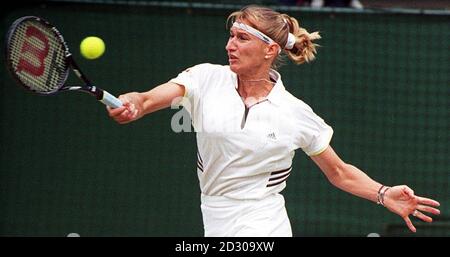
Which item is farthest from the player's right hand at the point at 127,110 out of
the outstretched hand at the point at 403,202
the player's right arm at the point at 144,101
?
the outstretched hand at the point at 403,202

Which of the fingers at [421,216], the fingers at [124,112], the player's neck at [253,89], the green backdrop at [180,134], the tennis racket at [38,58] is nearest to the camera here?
the fingers at [124,112]

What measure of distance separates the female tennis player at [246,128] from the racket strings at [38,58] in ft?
1.59

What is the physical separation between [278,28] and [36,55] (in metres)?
1.20

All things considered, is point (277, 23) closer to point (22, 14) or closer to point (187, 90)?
point (187, 90)

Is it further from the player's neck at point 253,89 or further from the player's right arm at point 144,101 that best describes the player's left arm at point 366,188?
the player's right arm at point 144,101

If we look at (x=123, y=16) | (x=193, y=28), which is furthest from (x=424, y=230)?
(x=123, y=16)

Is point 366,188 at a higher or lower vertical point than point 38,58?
lower

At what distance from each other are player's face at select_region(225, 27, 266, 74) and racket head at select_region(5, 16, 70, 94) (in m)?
0.79

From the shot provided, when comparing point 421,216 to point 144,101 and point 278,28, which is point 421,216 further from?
point 144,101

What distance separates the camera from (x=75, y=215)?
7.07 meters

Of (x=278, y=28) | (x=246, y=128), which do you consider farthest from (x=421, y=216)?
(x=278, y=28)

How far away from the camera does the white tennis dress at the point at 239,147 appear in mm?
4691

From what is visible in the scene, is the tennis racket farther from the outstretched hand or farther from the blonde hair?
the outstretched hand

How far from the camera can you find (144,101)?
4.45 m
